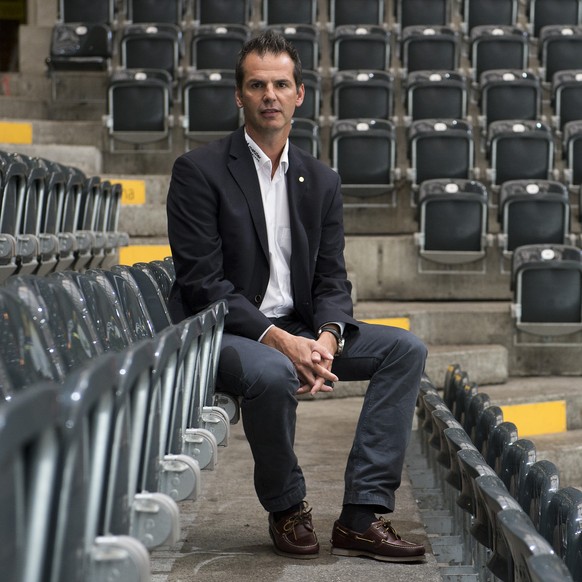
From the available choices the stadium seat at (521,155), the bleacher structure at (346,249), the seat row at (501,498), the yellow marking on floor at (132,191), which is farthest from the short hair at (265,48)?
the stadium seat at (521,155)

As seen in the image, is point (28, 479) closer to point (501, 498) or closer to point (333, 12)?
point (501, 498)

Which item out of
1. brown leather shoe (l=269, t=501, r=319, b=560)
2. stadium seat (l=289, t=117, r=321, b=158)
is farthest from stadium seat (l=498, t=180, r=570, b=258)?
brown leather shoe (l=269, t=501, r=319, b=560)

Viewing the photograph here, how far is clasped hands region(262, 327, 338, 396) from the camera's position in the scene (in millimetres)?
1112

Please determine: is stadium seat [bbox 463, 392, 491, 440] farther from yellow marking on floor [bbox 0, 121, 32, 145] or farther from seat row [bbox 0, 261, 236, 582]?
yellow marking on floor [bbox 0, 121, 32, 145]

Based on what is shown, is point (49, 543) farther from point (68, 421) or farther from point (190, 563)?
point (190, 563)

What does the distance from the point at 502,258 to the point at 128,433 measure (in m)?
2.19

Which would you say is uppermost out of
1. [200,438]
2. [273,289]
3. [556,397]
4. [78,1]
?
[78,1]

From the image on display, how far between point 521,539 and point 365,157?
234cm

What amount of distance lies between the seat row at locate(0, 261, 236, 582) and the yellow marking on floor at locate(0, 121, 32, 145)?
218cm

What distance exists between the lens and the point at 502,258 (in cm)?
274

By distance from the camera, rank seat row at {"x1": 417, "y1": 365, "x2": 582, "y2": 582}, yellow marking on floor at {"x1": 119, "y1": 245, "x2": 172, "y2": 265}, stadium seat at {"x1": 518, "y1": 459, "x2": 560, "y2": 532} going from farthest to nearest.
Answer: yellow marking on floor at {"x1": 119, "y1": 245, "x2": 172, "y2": 265} < stadium seat at {"x1": 518, "y1": 459, "x2": 560, "y2": 532} < seat row at {"x1": 417, "y1": 365, "x2": 582, "y2": 582}

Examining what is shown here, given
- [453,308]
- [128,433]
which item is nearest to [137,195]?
[453,308]

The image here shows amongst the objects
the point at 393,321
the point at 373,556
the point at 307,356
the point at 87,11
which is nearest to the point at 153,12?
the point at 87,11

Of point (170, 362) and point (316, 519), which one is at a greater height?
point (170, 362)
